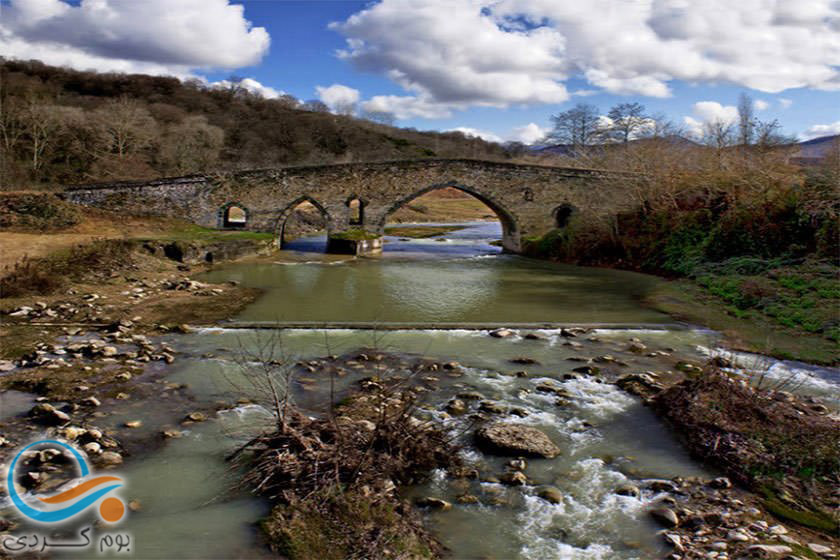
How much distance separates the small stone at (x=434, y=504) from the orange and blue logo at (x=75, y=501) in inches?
107

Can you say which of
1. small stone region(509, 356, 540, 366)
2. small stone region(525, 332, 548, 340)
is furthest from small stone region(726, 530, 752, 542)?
small stone region(525, 332, 548, 340)

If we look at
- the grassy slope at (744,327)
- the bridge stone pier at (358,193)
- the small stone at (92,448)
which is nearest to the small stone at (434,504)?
the small stone at (92,448)

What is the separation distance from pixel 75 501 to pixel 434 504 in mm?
3338

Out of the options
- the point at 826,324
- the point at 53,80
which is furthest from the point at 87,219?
the point at 53,80

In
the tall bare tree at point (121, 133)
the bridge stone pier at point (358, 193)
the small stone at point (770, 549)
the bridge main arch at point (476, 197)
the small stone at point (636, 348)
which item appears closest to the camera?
the small stone at point (770, 549)

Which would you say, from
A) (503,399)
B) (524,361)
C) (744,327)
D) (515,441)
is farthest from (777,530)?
(744,327)

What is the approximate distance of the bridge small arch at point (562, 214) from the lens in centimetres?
3138

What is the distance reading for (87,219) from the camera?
24.2 m

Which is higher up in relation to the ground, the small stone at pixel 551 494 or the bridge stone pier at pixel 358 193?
the bridge stone pier at pixel 358 193

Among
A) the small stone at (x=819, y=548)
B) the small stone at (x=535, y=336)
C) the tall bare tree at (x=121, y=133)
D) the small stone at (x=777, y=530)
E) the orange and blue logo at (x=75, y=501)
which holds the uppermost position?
the tall bare tree at (x=121, y=133)

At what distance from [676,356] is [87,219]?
78.9 ft

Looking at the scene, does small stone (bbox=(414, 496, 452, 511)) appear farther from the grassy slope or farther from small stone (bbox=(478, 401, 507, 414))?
the grassy slope

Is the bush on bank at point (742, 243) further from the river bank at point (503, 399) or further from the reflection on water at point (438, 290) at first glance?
the river bank at point (503, 399)

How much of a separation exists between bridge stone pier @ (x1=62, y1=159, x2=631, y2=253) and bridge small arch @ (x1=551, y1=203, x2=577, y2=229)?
6 centimetres
